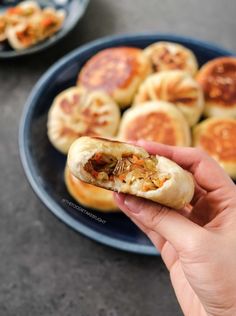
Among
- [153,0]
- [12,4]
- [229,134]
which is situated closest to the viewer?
A: [229,134]

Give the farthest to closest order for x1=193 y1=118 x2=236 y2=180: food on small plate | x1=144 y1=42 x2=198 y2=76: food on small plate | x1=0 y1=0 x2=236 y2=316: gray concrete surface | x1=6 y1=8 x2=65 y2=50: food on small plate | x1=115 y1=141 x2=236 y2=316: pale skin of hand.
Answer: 1. x1=6 y1=8 x2=65 y2=50: food on small plate
2. x1=144 y1=42 x2=198 y2=76: food on small plate
3. x1=193 y1=118 x2=236 y2=180: food on small plate
4. x1=0 y1=0 x2=236 y2=316: gray concrete surface
5. x1=115 y1=141 x2=236 y2=316: pale skin of hand

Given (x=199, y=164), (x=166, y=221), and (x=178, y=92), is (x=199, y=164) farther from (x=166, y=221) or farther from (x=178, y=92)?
(x=178, y=92)

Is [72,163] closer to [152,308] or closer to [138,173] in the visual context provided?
[138,173]

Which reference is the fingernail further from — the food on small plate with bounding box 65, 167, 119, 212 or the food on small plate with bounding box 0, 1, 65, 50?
the food on small plate with bounding box 0, 1, 65, 50

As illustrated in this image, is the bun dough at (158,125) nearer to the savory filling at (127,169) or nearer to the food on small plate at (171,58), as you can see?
the food on small plate at (171,58)

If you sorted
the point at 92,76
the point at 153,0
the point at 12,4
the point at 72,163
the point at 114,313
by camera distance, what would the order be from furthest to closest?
the point at 153,0 < the point at 12,4 < the point at 92,76 < the point at 114,313 < the point at 72,163

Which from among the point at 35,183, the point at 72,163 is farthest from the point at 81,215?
the point at 72,163

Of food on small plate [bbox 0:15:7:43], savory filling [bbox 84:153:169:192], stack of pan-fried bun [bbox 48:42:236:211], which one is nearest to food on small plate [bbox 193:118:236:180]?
stack of pan-fried bun [bbox 48:42:236:211]
